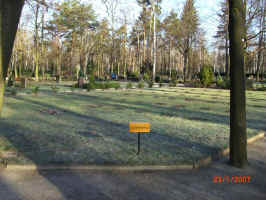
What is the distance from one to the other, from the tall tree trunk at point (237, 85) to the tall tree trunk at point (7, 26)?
359 centimetres

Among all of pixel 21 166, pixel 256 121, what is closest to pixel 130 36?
pixel 256 121

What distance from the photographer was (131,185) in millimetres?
3521

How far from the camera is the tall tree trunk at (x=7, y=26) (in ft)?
12.3

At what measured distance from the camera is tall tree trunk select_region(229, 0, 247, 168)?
4.18m

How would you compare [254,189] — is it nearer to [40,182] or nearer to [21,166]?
[40,182]

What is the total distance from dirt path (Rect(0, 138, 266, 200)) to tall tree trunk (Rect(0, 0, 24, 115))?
1741 mm

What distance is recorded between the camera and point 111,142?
5504 millimetres

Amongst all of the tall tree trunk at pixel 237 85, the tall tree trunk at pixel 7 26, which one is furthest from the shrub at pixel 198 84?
the tall tree trunk at pixel 7 26

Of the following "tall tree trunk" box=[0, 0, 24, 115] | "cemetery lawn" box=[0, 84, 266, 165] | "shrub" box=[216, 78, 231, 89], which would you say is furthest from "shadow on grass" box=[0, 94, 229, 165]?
"shrub" box=[216, 78, 231, 89]

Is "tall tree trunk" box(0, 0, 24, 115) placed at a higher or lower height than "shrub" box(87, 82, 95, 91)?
higher

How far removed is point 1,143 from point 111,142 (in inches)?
94.0
